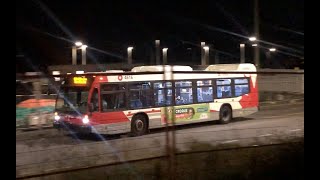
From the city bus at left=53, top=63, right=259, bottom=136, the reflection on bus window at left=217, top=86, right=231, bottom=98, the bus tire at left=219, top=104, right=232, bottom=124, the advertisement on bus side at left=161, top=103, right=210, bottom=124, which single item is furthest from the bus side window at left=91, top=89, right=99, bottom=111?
the reflection on bus window at left=217, top=86, right=231, bottom=98

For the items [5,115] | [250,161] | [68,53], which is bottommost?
[250,161]

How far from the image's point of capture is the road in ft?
21.2

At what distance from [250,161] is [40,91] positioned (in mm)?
3629

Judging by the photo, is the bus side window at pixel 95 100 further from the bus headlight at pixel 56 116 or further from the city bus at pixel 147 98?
the bus headlight at pixel 56 116

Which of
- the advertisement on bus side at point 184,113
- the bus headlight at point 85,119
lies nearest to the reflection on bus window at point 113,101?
the bus headlight at point 85,119

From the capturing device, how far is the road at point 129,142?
255 inches

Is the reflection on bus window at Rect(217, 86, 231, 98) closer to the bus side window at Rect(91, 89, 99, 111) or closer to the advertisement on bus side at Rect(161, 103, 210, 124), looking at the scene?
the advertisement on bus side at Rect(161, 103, 210, 124)

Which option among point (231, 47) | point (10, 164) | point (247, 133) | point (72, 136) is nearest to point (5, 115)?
point (10, 164)

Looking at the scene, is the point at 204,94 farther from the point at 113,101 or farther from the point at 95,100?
the point at 95,100

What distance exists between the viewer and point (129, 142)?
836cm

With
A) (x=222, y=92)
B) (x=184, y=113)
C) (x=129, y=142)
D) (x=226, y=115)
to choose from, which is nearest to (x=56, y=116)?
(x=129, y=142)

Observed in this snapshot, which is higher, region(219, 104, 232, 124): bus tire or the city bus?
the city bus

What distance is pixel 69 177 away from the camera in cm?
654

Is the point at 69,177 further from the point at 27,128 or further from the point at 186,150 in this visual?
the point at 186,150
